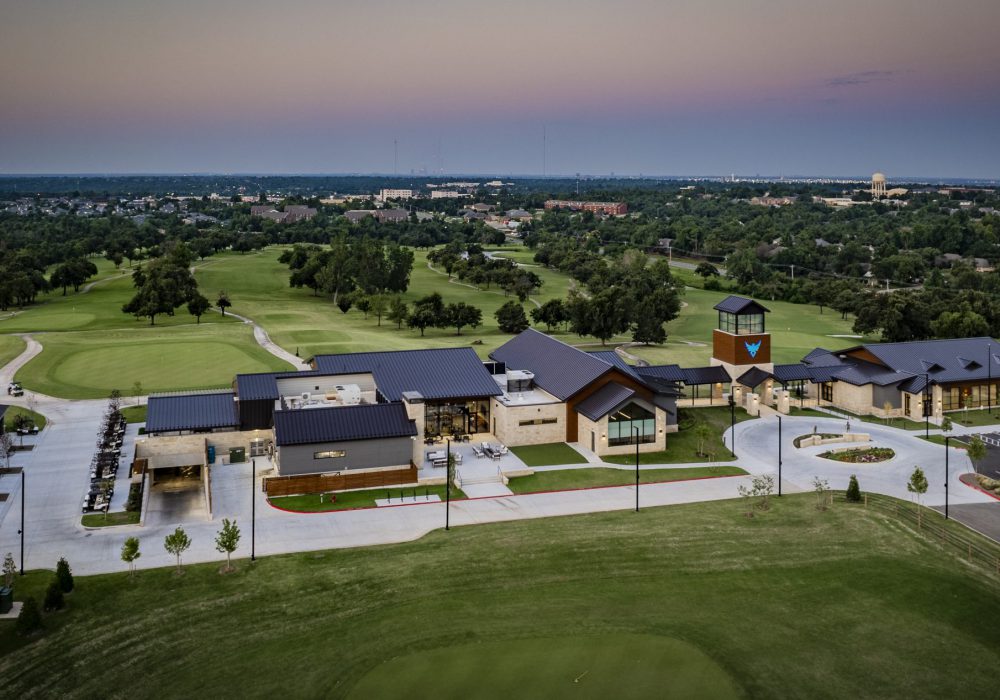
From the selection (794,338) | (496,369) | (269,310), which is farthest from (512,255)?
(496,369)

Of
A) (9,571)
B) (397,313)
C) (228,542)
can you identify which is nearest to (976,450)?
(228,542)

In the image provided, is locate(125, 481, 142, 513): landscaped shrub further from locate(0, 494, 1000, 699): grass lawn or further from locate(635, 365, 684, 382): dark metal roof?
locate(635, 365, 684, 382): dark metal roof

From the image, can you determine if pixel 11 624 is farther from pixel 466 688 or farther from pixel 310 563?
pixel 466 688

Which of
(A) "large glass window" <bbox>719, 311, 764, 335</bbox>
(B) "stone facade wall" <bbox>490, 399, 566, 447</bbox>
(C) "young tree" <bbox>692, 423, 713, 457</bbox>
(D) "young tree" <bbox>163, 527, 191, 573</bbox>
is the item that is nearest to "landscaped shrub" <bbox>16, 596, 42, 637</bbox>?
(D) "young tree" <bbox>163, 527, 191, 573</bbox>

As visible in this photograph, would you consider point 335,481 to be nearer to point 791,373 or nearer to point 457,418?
point 457,418

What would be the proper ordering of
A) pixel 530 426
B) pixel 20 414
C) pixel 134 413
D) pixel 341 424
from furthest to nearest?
pixel 134 413, pixel 20 414, pixel 530 426, pixel 341 424

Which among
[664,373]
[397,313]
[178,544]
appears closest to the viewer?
[178,544]

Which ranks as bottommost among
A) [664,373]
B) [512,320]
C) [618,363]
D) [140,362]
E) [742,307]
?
[140,362]
